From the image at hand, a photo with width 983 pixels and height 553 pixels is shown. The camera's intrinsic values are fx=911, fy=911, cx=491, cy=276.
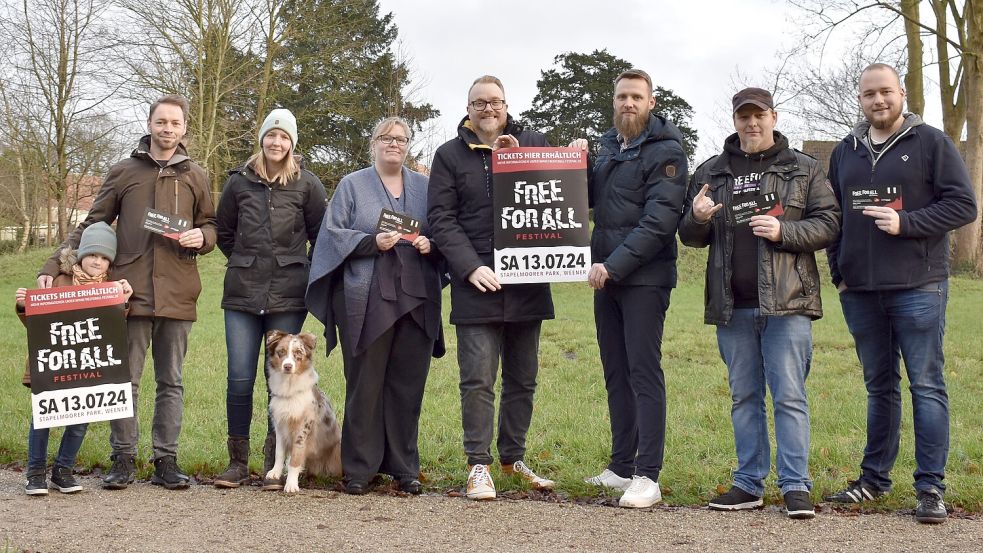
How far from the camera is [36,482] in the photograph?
6.12m

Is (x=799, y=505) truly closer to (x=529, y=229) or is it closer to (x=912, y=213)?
(x=912, y=213)

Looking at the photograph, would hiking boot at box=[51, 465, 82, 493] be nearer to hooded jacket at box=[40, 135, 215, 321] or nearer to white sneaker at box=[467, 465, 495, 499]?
hooded jacket at box=[40, 135, 215, 321]

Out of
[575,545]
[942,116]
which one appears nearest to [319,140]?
[942,116]

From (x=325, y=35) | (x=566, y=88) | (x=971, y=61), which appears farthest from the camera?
(x=566, y=88)

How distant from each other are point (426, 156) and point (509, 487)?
1093 inches

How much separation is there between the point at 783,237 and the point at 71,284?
4.64 metres

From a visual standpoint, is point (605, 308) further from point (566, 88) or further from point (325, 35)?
point (566, 88)

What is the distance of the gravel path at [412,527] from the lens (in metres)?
4.97

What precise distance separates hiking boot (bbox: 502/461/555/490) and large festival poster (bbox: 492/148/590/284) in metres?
1.43

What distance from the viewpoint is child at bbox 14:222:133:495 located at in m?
6.12

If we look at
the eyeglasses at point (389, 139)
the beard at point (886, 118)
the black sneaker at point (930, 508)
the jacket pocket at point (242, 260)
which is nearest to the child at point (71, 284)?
the jacket pocket at point (242, 260)

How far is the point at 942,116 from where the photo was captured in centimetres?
2658

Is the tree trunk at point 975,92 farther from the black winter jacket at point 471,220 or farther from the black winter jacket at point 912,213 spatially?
the black winter jacket at point 471,220

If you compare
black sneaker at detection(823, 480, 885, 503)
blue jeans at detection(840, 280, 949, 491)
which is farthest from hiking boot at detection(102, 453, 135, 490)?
blue jeans at detection(840, 280, 949, 491)
